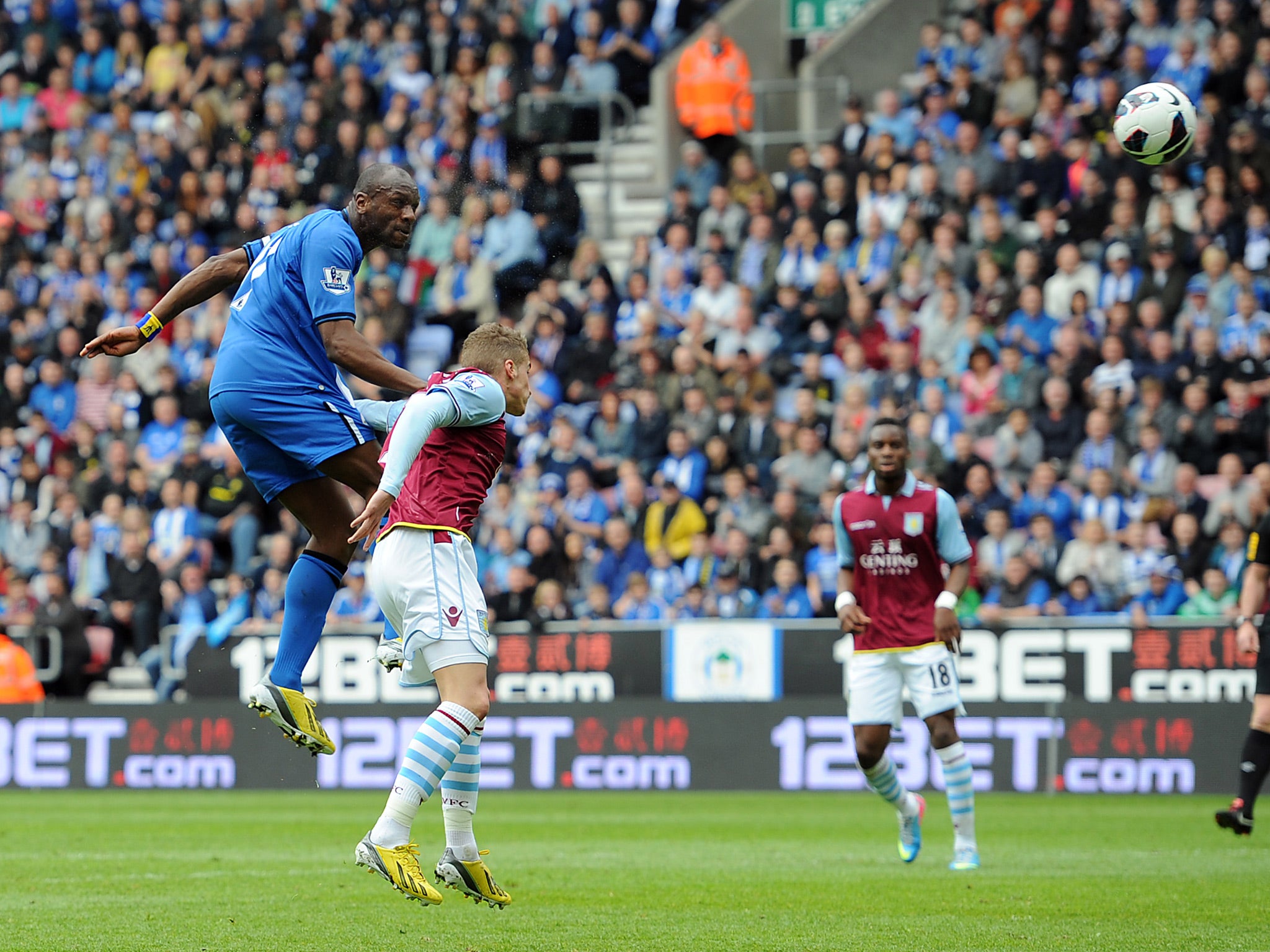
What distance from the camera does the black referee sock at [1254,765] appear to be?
11.1 metres

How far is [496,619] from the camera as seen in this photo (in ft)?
62.3

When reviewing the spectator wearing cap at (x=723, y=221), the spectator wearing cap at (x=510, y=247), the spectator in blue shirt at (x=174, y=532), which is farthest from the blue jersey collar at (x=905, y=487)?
the spectator in blue shirt at (x=174, y=532)

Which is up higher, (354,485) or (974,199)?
(974,199)

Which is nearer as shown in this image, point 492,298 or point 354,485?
point 354,485

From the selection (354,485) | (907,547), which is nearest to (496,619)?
(907,547)

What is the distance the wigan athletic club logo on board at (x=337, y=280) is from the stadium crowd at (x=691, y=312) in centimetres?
950

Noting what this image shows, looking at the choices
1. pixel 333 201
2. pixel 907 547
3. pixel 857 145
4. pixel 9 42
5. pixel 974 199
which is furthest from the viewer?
pixel 9 42

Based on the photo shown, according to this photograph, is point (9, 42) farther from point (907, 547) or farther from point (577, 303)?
point (907, 547)

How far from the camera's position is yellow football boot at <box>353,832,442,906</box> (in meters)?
7.05

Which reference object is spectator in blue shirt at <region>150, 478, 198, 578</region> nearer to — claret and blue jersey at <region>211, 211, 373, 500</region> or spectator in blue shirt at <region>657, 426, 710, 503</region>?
spectator in blue shirt at <region>657, 426, 710, 503</region>

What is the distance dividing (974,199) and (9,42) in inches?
626

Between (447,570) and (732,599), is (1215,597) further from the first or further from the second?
(447,570)

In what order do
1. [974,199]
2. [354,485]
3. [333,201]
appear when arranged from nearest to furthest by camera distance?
[354,485], [974,199], [333,201]

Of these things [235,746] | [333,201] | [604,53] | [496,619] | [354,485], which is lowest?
[235,746]
